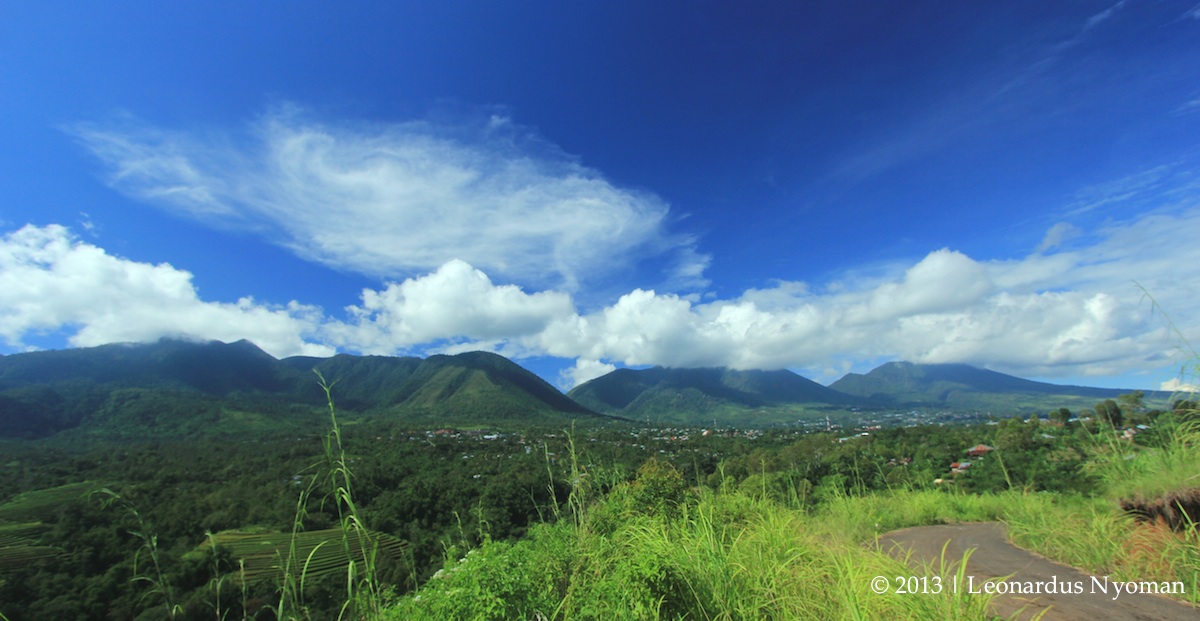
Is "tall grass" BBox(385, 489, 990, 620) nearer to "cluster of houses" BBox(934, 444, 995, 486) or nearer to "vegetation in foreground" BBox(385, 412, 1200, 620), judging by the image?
"vegetation in foreground" BBox(385, 412, 1200, 620)

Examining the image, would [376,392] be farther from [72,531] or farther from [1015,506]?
[1015,506]

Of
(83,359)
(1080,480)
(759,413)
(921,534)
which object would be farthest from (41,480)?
(759,413)

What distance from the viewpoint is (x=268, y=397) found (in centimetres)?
11769

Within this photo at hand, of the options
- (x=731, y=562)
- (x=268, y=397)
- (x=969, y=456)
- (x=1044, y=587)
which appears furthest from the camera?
(x=268, y=397)

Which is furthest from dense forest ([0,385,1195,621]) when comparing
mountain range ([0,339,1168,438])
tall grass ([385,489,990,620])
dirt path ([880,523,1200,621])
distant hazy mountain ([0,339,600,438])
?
distant hazy mountain ([0,339,600,438])

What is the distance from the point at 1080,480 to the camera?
9211mm

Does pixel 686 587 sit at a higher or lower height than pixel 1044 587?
higher

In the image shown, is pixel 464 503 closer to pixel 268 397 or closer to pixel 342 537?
pixel 342 537

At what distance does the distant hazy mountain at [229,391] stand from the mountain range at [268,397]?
0.30 metres

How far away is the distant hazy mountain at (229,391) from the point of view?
78.1m

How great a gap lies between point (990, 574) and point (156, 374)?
166 metres

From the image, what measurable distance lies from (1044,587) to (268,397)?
5740 inches

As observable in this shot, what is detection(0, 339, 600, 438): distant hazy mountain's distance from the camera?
7812 cm

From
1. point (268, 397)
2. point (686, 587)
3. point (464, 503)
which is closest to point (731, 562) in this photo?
point (686, 587)
